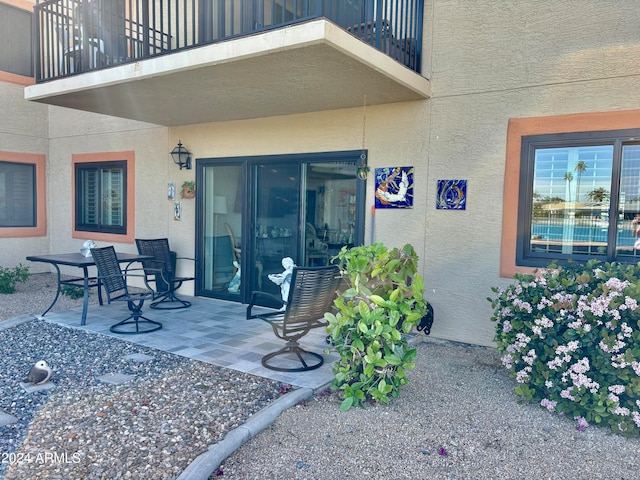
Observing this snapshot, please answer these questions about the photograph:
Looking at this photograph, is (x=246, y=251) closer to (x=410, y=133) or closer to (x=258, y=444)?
(x=410, y=133)

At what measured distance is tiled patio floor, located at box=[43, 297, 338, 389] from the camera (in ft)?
13.9

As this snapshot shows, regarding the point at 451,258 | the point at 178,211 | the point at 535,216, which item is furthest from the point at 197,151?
the point at 535,216

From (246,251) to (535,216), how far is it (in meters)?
3.86

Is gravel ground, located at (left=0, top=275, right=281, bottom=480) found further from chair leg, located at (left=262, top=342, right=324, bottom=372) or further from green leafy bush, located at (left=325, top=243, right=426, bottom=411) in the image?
green leafy bush, located at (left=325, top=243, right=426, bottom=411)

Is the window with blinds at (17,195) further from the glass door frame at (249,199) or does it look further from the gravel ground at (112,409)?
the gravel ground at (112,409)

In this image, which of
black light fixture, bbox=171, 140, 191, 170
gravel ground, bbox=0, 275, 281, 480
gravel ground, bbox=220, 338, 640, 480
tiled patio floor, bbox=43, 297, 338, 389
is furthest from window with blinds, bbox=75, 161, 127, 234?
gravel ground, bbox=220, 338, 640, 480

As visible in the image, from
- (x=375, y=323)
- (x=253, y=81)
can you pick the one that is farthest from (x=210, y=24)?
(x=375, y=323)

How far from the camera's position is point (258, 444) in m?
2.92

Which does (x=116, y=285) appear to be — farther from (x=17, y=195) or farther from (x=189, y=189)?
(x=17, y=195)

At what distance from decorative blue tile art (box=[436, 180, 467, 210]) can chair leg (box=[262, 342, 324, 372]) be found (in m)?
2.18

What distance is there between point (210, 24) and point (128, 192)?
406cm

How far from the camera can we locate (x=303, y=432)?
3057 mm

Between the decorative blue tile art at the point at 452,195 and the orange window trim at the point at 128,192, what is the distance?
5376mm

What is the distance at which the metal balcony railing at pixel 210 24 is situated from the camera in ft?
15.2
